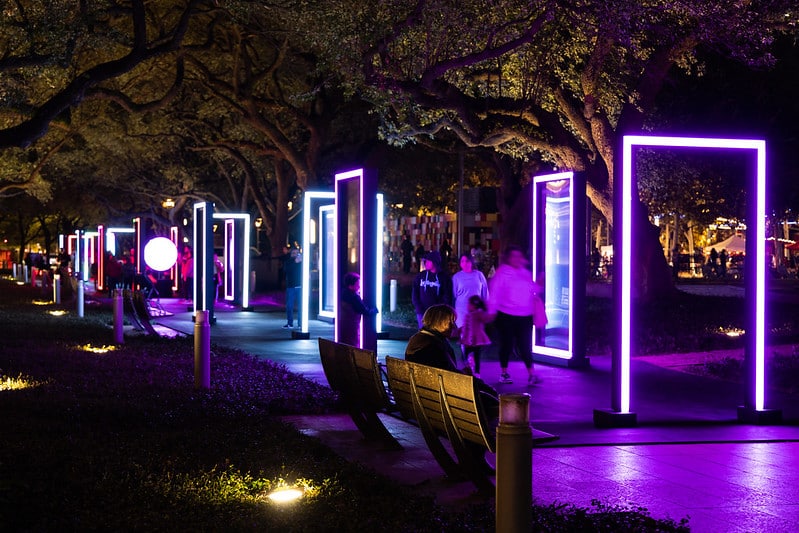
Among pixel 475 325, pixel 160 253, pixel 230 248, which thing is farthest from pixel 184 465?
pixel 230 248

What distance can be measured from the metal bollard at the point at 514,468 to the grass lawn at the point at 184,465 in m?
1.10

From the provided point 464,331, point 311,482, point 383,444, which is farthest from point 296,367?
point 311,482

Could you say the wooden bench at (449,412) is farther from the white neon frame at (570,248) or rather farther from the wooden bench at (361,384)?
the white neon frame at (570,248)

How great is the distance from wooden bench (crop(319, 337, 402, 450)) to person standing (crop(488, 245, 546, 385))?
407 cm

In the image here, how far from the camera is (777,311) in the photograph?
88.5 feet

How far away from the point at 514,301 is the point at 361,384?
507 cm

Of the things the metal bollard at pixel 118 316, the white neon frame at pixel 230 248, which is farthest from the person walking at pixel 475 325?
the white neon frame at pixel 230 248

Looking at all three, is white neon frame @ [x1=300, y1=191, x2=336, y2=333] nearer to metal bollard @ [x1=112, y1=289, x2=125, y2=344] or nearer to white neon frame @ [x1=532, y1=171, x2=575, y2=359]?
metal bollard @ [x1=112, y1=289, x2=125, y2=344]

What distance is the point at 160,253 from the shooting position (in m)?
27.8

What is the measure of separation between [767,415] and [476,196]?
20245 mm

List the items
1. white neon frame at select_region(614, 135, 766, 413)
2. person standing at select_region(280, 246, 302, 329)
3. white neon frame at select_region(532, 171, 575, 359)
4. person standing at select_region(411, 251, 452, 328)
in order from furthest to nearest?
person standing at select_region(280, 246, 302, 329) < person standing at select_region(411, 251, 452, 328) < white neon frame at select_region(532, 171, 575, 359) < white neon frame at select_region(614, 135, 766, 413)

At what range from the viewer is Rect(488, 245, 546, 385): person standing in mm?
13828

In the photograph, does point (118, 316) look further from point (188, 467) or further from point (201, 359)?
point (188, 467)

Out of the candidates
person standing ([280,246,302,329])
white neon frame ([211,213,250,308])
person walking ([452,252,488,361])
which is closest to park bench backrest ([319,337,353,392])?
person walking ([452,252,488,361])
